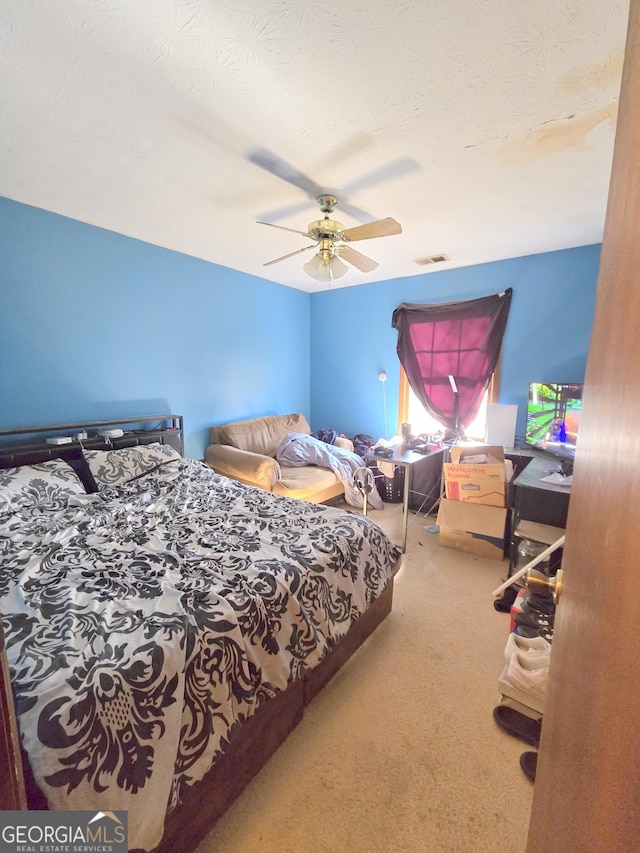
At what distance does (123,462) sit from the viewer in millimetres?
2496

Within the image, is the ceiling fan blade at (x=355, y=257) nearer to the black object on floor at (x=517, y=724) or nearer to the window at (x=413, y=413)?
the window at (x=413, y=413)

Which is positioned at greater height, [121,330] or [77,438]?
[121,330]

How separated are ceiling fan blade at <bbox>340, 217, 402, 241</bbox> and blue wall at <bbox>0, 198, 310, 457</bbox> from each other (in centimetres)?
184

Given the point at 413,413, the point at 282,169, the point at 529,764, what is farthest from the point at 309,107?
the point at 413,413

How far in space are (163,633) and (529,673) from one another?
144cm

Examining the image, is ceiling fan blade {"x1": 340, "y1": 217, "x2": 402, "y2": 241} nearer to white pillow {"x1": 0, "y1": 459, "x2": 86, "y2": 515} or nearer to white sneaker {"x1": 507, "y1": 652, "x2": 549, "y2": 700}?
white sneaker {"x1": 507, "y1": 652, "x2": 549, "y2": 700}

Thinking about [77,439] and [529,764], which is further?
[77,439]

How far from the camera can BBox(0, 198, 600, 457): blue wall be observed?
2.39 m

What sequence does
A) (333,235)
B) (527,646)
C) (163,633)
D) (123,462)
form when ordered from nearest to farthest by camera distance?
(163,633) < (527,646) < (333,235) < (123,462)

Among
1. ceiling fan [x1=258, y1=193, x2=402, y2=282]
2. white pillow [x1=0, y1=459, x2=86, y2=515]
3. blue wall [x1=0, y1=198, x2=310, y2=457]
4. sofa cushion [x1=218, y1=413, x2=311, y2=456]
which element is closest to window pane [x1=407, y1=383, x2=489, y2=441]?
sofa cushion [x1=218, y1=413, x2=311, y2=456]

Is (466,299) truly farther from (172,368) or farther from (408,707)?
(408,707)

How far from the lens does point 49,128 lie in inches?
62.1

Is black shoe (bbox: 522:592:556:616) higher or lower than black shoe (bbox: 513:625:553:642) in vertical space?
higher

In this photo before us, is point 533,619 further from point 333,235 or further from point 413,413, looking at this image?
point 413,413
